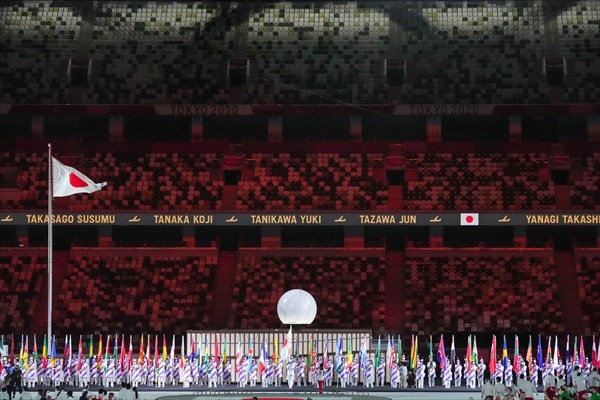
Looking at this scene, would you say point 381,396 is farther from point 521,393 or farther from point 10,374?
point 10,374

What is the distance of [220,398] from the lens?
46250 millimetres

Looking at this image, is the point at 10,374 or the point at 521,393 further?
the point at 10,374

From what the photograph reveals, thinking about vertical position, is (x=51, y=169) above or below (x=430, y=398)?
above

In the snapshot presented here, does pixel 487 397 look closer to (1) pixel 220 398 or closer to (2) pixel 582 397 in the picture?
(2) pixel 582 397

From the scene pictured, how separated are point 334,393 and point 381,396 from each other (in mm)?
1598

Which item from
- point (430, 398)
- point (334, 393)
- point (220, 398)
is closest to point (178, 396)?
point (220, 398)

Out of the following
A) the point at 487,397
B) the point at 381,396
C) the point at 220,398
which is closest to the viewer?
the point at 487,397

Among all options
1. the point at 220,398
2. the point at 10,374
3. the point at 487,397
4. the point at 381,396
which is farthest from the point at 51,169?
the point at 487,397

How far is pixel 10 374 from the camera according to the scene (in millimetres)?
49688

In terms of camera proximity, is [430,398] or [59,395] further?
[430,398]

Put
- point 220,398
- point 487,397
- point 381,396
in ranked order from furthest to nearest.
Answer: point 381,396 < point 220,398 < point 487,397

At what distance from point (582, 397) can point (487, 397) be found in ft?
12.1

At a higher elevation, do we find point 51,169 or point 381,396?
point 51,169

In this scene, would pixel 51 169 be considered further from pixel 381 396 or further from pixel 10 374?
pixel 381 396
